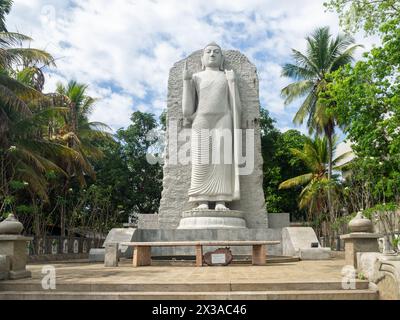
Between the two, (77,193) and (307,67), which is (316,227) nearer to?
(307,67)

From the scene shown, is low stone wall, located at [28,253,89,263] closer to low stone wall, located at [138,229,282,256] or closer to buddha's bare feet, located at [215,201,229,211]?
low stone wall, located at [138,229,282,256]

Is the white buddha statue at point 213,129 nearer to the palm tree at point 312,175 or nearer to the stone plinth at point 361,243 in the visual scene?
the stone plinth at point 361,243

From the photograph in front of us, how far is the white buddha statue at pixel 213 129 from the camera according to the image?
1386cm

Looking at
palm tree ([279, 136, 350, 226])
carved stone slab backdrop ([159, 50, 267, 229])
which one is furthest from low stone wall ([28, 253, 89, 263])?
palm tree ([279, 136, 350, 226])

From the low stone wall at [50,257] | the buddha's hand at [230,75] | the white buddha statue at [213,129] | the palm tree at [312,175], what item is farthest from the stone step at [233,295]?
the palm tree at [312,175]

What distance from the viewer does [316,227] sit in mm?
22609

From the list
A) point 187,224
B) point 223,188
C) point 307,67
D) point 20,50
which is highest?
point 307,67

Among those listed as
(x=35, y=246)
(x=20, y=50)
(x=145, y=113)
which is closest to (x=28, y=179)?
(x=35, y=246)

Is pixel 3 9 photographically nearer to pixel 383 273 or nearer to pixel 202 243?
pixel 202 243

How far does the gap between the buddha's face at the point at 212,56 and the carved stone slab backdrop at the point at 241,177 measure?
26.7 inches

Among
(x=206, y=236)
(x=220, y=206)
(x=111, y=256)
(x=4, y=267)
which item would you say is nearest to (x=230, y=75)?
(x=220, y=206)

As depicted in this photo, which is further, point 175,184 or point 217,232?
point 175,184

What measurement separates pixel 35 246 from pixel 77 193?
7.31 meters

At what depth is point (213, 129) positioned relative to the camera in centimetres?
1420
